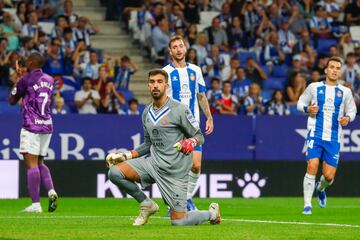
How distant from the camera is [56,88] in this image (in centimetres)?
2344

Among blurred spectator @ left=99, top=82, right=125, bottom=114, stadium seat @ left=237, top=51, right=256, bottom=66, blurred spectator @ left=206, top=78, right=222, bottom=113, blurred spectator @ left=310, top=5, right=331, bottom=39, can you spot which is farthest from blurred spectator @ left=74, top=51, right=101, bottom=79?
blurred spectator @ left=310, top=5, right=331, bottom=39

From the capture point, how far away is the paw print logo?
22062 millimetres

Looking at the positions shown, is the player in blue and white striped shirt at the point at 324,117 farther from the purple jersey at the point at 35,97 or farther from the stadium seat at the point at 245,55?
the stadium seat at the point at 245,55

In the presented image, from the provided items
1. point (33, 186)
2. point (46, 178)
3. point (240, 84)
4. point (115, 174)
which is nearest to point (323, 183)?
point (46, 178)

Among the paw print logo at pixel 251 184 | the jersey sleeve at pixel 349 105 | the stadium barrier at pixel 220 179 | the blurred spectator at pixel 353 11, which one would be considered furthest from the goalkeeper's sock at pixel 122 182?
the blurred spectator at pixel 353 11

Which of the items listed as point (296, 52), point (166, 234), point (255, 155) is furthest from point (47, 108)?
point (296, 52)

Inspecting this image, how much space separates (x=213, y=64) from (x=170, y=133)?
13199 millimetres

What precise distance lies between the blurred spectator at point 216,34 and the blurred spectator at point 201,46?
630 millimetres

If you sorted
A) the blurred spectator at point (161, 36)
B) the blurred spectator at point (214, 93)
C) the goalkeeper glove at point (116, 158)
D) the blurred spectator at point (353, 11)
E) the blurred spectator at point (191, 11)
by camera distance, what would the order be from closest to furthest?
the goalkeeper glove at point (116, 158) < the blurred spectator at point (214, 93) < the blurred spectator at point (161, 36) < the blurred spectator at point (191, 11) < the blurred spectator at point (353, 11)

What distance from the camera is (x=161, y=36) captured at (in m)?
26.6

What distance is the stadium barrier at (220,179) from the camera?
20.9 metres

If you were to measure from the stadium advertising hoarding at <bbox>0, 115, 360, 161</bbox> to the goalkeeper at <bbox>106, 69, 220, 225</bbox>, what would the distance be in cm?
898

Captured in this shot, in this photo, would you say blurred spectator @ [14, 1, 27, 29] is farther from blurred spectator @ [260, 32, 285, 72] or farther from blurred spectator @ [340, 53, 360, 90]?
blurred spectator @ [340, 53, 360, 90]

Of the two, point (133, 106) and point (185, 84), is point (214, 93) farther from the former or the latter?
point (185, 84)
